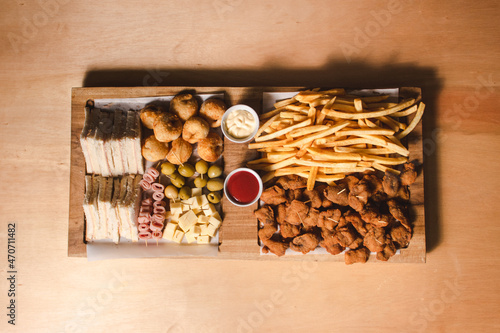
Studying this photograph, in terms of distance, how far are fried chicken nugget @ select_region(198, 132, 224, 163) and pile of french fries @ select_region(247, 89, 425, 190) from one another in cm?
38

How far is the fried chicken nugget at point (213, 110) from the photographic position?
2.97 m

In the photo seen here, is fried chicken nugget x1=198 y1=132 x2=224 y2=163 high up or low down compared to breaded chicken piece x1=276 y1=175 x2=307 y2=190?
up

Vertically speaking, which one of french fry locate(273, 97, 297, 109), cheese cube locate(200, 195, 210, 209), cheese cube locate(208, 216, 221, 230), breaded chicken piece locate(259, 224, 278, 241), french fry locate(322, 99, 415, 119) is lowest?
breaded chicken piece locate(259, 224, 278, 241)

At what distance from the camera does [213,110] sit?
117 inches

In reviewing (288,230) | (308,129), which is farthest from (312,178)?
(288,230)

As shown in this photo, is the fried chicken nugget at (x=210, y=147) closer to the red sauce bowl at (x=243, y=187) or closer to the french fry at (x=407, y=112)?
the red sauce bowl at (x=243, y=187)

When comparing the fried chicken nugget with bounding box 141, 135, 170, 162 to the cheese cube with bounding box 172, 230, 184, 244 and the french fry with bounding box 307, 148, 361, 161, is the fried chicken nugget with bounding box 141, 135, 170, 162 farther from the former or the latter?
the french fry with bounding box 307, 148, 361, 161

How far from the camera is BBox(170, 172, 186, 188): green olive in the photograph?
3.03 m

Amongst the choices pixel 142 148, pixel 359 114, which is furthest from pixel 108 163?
pixel 359 114

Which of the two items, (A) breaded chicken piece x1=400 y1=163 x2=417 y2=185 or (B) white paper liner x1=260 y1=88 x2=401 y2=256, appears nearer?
(A) breaded chicken piece x1=400 y1=163 x2=417 y2=185

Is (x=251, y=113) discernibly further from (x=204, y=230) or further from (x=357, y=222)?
(x=357, y=222)

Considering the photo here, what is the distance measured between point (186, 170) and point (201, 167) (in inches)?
6.2

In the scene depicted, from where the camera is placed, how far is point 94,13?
3.41m

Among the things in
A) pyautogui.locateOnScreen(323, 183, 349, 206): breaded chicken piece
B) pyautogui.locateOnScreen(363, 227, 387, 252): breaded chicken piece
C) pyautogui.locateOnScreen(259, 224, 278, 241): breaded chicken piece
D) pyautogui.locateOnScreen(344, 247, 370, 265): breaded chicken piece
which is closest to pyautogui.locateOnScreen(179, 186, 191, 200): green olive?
pyautogui.locateOnScreen(259, 224, 278, 241): breaded chicken piece
